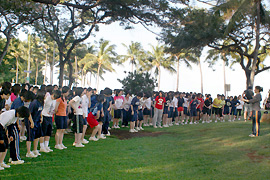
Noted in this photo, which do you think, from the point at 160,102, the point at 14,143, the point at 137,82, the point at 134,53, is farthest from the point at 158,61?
the point at 14,143

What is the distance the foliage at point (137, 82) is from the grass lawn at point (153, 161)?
50.4 feet

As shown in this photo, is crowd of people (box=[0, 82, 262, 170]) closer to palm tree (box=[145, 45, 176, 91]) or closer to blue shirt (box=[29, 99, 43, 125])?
blue shirt (box=[29, 99, 43, 125])

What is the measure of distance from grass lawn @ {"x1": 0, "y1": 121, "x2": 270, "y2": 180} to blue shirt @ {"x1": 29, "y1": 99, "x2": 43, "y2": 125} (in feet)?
3.55

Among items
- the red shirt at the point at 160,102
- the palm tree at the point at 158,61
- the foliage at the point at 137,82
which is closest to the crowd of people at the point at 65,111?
the red shirt at the point at 160,102

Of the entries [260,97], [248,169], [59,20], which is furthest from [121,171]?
[59,20]

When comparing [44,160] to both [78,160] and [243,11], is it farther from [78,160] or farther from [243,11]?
[243,11]

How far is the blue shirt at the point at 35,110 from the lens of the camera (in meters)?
7.58

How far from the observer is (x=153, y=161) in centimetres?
754

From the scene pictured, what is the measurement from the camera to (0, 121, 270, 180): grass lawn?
6.12 metres

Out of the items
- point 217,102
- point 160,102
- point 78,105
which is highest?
point 217,102

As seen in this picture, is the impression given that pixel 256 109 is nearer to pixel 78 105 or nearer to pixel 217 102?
pixel 78 105

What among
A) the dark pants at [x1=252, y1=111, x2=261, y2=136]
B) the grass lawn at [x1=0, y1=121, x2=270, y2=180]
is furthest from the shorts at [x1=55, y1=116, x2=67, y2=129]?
the dark pants at [x1=252, y1=111, x2=261, y2=136]

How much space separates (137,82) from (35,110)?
18609mm

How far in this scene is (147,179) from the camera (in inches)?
230
